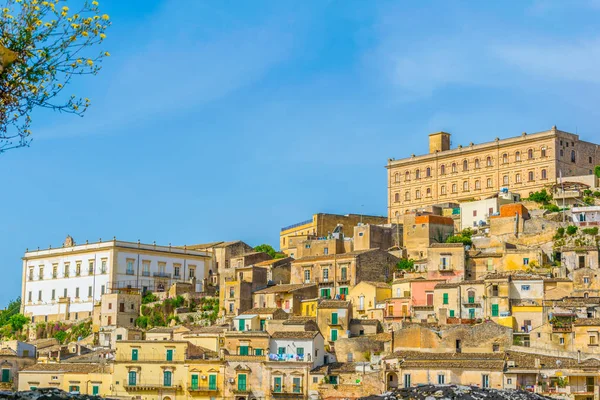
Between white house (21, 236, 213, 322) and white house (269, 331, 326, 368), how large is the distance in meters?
23.4

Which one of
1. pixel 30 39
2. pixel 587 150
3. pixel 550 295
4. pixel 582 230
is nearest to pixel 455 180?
pixel 587 150

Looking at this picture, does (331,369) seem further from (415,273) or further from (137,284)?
(137,284)

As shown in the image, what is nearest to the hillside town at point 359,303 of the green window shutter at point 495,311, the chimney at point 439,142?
the green window shutter at point 495,311

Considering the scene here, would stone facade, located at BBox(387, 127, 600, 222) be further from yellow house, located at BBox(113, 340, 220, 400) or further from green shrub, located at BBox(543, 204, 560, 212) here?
yellow house, located at BBox(113, 340, 220, 400)

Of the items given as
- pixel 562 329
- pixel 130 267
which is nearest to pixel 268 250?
pixel 130 267

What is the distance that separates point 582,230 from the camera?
68.0 m

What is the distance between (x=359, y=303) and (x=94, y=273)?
24843mm

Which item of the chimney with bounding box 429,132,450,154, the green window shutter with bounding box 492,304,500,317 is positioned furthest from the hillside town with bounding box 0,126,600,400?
the chimney with bounding box 429,132,450,154

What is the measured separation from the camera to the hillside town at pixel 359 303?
182 ft

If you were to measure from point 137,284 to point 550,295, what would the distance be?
112ft

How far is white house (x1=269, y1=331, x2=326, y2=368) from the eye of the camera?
58344 millimetres

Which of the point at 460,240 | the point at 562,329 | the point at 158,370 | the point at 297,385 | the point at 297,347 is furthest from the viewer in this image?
the point at 460,240

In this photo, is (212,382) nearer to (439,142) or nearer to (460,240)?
(460,240)

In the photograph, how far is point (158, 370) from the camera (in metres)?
60.8
